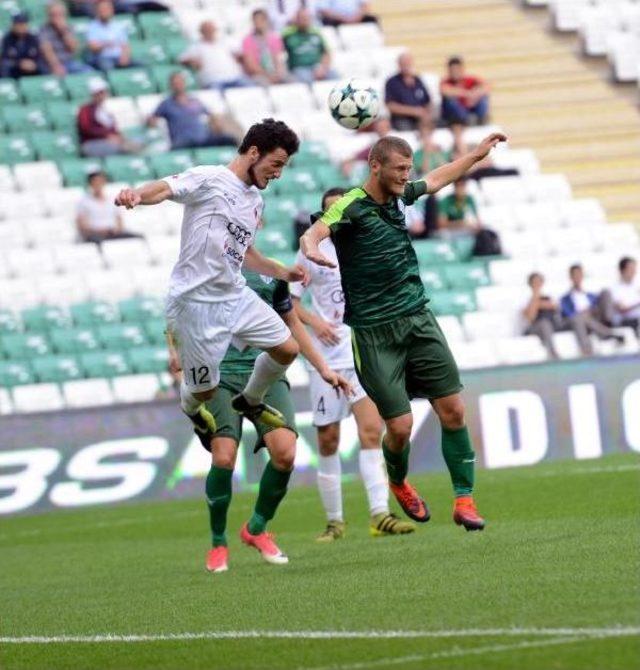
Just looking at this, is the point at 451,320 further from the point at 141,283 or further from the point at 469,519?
the point at 469,519

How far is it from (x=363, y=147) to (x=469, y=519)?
13.6m

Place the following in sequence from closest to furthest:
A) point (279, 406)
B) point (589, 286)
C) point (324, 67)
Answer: point (279, 406)
point (589, 286)
point (324, 67)

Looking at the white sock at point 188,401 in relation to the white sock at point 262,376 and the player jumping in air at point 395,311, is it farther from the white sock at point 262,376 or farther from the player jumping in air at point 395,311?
the player jumping in air at point 395,311

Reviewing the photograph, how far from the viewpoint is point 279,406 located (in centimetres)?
1170

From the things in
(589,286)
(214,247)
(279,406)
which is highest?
(214,247)

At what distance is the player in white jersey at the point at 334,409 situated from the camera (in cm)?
1309

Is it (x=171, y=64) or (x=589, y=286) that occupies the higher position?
(x=171, y=64)

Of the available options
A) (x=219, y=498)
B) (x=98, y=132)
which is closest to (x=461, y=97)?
(x=98, y=132)

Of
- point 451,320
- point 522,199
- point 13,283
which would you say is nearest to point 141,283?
point 13,283

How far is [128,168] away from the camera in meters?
22.9

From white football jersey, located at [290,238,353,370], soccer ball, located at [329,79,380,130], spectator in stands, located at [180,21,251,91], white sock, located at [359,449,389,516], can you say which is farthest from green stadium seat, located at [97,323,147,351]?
soccer ball, located at [329,79,380,130]

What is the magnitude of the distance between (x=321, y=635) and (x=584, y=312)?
556 inches

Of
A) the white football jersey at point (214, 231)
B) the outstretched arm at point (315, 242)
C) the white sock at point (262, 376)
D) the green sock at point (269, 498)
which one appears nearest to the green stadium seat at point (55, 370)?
the green sock at point (269, 498)

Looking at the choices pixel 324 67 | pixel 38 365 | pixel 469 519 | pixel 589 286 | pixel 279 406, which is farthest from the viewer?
pixel 324 67
